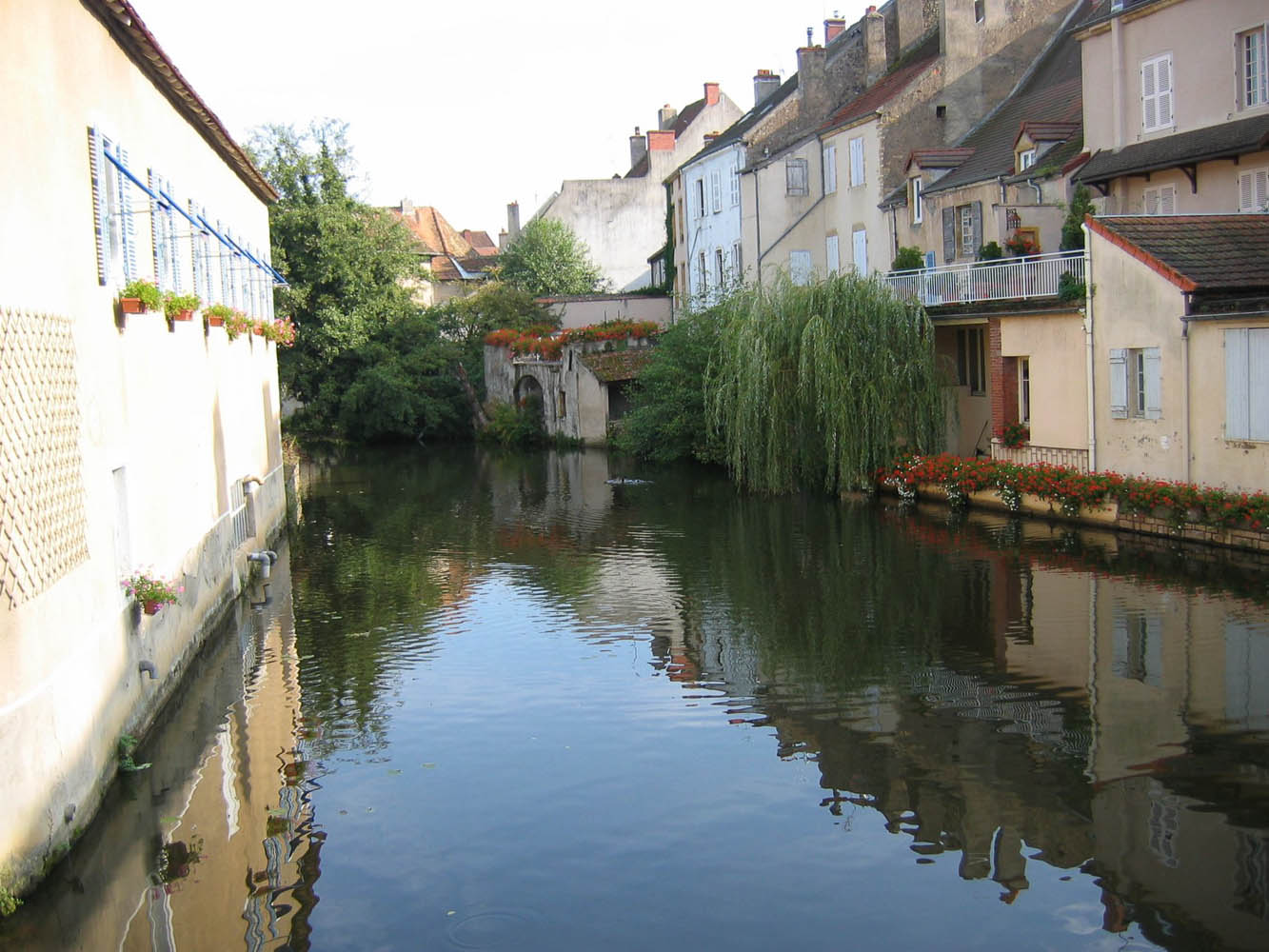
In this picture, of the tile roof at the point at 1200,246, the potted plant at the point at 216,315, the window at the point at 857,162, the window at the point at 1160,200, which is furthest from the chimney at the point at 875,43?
the potted plant at the point at 216,315

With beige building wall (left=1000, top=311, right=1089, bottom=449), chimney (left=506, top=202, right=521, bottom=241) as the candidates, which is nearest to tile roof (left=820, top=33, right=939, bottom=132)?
beige building wall (left=1000, top=311, right=1089, bottom=449)

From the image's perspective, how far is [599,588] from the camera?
18203mm

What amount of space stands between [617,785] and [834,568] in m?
9.44

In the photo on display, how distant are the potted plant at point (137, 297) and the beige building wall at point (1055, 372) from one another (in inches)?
629

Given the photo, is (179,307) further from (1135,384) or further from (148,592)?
(1135,384)

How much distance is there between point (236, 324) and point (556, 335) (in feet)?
90.2

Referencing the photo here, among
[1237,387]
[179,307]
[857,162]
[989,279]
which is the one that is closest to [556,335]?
[857,162]

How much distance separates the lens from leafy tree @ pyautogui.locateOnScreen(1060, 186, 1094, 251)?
24.4 meters

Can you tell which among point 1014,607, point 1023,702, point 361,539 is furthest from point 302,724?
point 361,539

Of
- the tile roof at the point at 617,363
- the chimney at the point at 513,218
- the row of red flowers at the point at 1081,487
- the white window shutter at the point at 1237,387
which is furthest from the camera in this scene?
the chimney at the point at 513,218

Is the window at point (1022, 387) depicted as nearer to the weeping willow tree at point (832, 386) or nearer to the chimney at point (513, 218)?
the weeping willow tree at point (832, 386)

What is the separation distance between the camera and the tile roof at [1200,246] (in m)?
19.2

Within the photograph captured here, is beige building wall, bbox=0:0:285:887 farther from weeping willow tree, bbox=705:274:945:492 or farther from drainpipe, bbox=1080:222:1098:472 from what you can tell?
drainpipe, bbox=1080:222:1098:472

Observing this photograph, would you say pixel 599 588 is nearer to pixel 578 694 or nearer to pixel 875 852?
pixel 578 694
